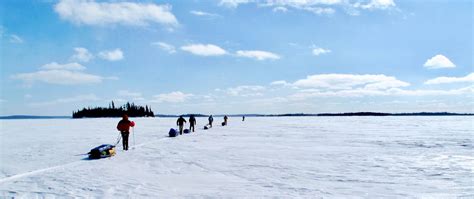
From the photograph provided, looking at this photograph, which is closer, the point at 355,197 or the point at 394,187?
the point at 355,197

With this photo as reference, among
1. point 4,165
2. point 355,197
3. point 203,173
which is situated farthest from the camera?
point 4,165

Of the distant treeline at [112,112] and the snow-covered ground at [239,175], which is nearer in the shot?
the snow-covered ground at [239,175]

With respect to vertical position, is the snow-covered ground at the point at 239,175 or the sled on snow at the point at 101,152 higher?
the sled on snow at the point at 101,152

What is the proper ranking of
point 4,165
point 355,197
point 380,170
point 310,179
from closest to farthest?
point 355,197
point 310,179
point 380,170
point 4,165

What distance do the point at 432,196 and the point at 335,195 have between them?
1752mm

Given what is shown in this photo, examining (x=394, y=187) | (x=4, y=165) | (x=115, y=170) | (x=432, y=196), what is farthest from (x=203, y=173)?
(x=4, y=165)

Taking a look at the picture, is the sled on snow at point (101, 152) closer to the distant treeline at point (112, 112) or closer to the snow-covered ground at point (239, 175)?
the snow-covered ground at point (239, 175)

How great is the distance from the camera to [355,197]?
6.19 meters

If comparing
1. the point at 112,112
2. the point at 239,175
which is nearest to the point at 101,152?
the point at 239,175

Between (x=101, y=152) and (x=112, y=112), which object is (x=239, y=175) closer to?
(x=101, y=152)

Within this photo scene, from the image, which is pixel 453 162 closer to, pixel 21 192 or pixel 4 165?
pixel 21 192

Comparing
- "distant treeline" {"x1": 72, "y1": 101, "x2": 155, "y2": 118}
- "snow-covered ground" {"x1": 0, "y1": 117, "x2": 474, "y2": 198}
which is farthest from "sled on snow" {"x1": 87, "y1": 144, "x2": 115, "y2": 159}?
"distant treeline" {"x1": 72, "y1": 101, "x2": 155, "y2": 118}

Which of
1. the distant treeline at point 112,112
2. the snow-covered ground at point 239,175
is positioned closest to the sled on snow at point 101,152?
the snow-covered ground at point 239,175

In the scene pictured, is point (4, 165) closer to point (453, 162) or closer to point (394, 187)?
point (394, 187)
